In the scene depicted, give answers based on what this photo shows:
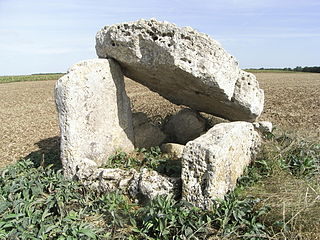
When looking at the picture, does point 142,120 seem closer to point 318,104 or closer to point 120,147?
point 120,147

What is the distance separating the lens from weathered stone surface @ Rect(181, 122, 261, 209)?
453 centimetres

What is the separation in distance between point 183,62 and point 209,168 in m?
2.04

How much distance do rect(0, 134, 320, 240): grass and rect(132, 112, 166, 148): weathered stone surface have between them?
84.1 inches

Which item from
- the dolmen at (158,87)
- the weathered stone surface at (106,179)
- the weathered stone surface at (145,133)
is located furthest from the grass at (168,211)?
the weathered stone surface at (145,133)

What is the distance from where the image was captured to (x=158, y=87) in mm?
7305

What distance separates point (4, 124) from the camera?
464 inches

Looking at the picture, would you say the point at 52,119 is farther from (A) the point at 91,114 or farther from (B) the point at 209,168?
(B) the point at 209,168

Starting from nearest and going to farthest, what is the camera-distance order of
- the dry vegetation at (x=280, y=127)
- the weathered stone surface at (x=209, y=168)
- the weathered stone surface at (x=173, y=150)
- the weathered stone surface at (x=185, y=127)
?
the dry vegetation at (x=280, y=127), the weathered stone surface at (x=209, y=168), the weathered stone surface at (x=173, y=150), the weathered stone surface at (x=185, y=127)

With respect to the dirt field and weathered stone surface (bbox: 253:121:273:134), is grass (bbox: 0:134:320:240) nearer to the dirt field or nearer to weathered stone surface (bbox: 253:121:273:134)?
weathered stone surface (bbox: 253:121:273:134)

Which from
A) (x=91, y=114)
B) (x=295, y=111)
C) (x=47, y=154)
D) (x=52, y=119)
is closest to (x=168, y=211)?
(x=91, y=114)

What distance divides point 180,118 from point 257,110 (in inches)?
74.6

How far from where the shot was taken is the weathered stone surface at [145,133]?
7203 mm

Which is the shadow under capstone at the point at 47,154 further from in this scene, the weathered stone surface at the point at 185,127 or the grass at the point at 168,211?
the weathered stone surface at the point at 185,127

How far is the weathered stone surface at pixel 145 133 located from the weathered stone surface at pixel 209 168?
8.09 ft
